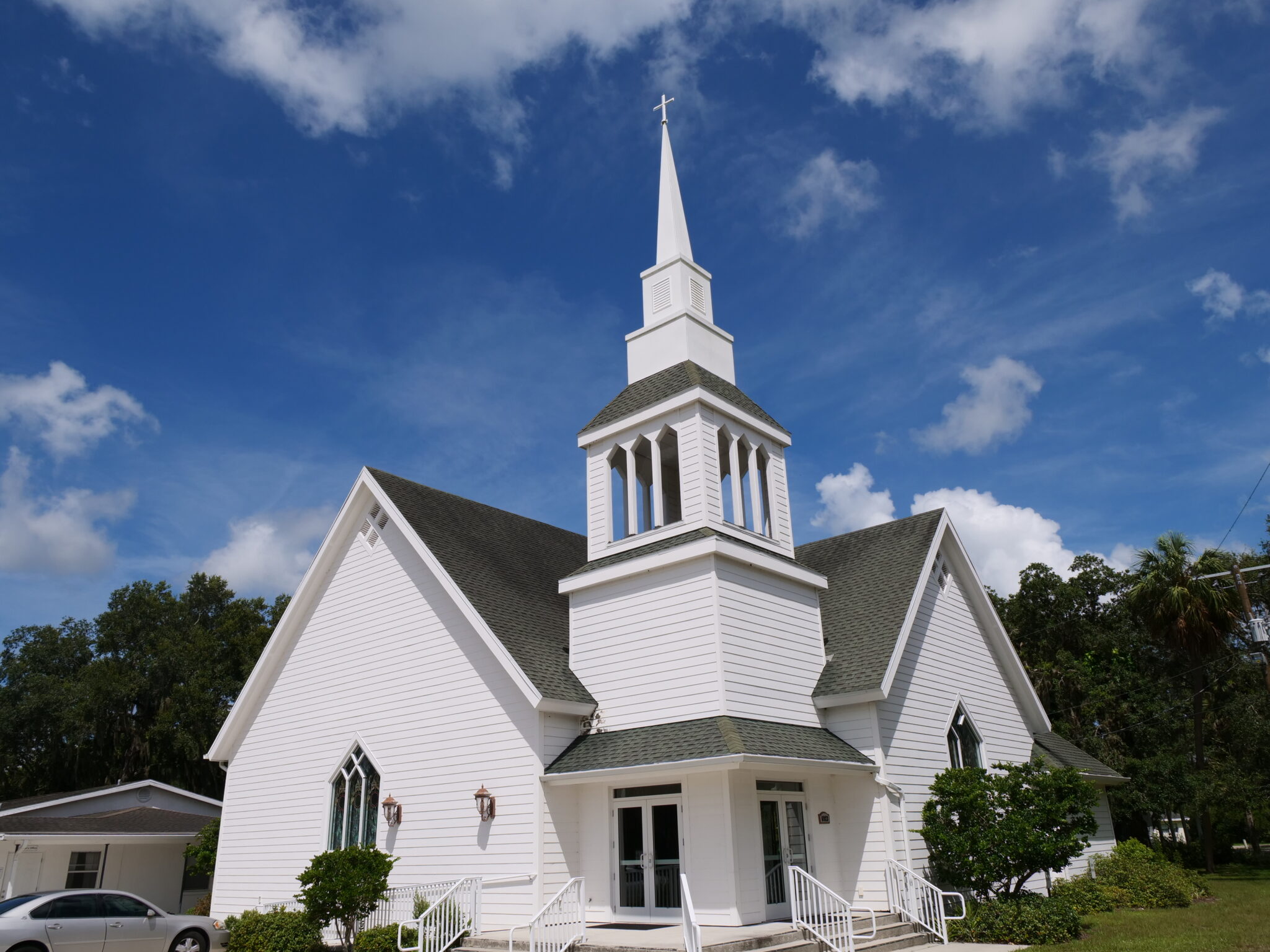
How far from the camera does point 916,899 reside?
607 inches

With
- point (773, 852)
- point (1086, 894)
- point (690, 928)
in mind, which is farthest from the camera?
point (1086, 894)

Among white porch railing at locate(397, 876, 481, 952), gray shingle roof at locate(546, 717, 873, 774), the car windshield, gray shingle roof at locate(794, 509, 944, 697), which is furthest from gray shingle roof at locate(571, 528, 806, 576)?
the car windshield

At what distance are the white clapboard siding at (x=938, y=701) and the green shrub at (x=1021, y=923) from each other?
1443mm

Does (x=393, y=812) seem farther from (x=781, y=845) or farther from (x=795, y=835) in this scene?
(x=795, y=835)

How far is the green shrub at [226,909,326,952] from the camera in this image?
51.8 ft

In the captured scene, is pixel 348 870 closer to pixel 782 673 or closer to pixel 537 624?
pixel 537 624

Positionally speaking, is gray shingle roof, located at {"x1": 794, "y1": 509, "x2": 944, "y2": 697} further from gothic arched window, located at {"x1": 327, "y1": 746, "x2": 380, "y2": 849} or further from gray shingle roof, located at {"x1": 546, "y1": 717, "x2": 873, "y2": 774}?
gothic arched window, located at {"x1": 327, "y1": 746, "x2": 380, "y2": 849}

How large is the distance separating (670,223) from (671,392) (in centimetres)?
486

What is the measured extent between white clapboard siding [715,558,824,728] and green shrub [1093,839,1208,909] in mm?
9281

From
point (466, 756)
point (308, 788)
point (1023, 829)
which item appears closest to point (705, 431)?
point (466, 756)

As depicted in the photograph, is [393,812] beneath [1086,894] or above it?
above

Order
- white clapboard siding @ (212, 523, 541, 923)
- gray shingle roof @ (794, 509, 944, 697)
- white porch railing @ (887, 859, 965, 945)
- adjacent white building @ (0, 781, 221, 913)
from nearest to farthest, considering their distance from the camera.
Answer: white porch railing @ (887, 859, 965, 945)
white clapboard siding @ (212, 523, 541, 923)
gray shingle roof @ (794, 509, 944, 697)
adjacent white building @ (0, 781, 221, 913)

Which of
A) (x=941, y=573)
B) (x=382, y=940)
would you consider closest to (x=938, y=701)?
(x=941, y=573)

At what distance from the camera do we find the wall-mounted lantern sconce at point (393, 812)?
17422mm
